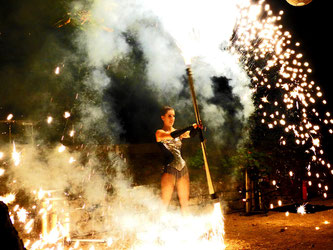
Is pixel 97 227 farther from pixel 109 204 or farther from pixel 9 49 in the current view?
pixel 9 49

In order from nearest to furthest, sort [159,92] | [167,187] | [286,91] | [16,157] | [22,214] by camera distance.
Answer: [167,187] < [22,214] < [16,157] < [286,91] < [159,92]

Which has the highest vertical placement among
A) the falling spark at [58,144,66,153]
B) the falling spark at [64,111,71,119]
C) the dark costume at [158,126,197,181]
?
the falling spark at [64,111,71,119]

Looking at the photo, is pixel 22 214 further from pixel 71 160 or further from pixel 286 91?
pixel 286 91

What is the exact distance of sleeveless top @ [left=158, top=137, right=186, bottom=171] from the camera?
4188mm

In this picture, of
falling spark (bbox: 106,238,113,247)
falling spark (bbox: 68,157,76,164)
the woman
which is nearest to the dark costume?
the woman

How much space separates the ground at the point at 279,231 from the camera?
12.0ft

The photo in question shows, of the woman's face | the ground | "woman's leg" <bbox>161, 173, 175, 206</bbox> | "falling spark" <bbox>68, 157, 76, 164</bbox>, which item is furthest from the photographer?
"falling spark" <bbox>68, 157, 76, 164</bbox>

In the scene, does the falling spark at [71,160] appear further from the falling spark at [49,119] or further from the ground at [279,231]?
the ground at [279,231]

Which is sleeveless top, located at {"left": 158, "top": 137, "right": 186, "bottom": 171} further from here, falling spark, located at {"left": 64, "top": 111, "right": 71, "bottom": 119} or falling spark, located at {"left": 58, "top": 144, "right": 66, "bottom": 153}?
falling spark, located at {"left": 64, "top": 111, "right": 71, "bottom": 119}

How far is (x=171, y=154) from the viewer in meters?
4.23

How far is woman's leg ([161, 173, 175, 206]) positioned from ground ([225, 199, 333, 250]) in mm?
1031

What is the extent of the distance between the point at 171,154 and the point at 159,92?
5019mm

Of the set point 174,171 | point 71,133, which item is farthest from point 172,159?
point 71,133

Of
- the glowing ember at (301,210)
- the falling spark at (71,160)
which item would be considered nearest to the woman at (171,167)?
the glowing ember at (301,210)
